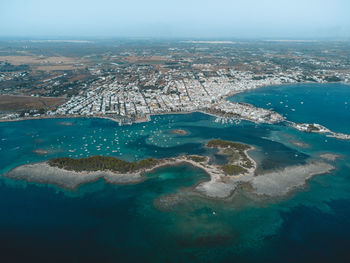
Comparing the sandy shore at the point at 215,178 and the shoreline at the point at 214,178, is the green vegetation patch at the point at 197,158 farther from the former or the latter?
the sandy shore at the point at 215,178

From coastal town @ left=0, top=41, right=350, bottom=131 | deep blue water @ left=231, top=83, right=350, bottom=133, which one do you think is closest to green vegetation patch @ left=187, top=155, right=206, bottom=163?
coastal town @ left=0, top=41, right=350, bottom=131

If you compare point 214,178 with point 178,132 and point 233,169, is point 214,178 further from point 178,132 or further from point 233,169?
point 178,132

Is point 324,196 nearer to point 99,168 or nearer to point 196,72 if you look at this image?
point 99,168

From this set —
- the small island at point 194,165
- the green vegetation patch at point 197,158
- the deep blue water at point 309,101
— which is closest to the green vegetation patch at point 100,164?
the small island at point 194,165

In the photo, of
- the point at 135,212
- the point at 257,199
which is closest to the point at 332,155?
the point at 257,199

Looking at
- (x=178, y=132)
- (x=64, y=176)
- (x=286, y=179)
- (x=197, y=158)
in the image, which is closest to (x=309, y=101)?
(x=178, y=132)

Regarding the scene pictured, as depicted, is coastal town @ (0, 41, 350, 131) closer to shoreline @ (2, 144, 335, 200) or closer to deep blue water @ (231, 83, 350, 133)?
deep blue water @ (231, 83, 350, 133)
